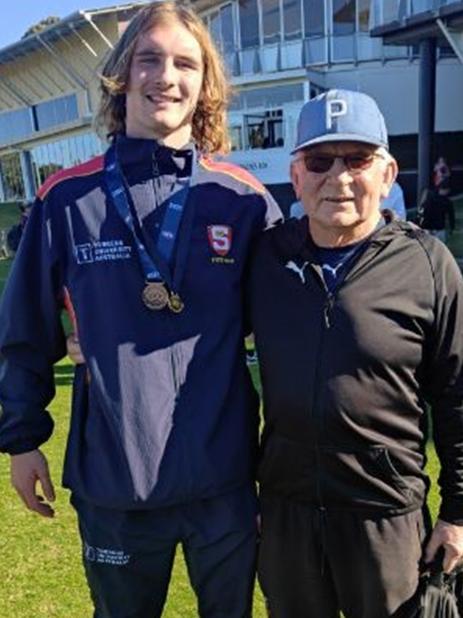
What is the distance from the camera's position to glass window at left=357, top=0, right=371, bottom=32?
75.7 ft

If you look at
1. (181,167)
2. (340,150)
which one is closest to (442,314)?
(340,150)

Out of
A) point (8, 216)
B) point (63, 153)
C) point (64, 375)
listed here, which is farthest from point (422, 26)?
point (63, 153)

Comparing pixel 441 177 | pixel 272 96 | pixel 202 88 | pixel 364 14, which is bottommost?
pixel 441 177

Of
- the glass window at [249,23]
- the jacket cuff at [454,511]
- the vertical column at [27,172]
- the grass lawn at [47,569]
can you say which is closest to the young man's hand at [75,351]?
the jacket cuff at [454,511]

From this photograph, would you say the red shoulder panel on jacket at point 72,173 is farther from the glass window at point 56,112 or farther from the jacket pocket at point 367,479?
the glass window at point 56,112

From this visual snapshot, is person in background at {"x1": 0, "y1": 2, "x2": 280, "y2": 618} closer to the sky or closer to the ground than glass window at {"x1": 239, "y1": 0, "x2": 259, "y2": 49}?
closer to the ground

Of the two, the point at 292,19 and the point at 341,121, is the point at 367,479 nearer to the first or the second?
the point at 341,121

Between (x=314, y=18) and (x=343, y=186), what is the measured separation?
2435 centimetres

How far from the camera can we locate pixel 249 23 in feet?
84.3

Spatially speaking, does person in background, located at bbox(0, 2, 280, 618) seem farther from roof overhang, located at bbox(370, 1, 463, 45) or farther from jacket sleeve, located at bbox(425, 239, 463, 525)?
roof overhang, located at bbox(370, 1, 463, 45)

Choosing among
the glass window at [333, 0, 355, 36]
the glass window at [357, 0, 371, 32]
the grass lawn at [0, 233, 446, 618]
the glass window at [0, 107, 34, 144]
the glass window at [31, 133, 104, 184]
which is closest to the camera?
the grass lawn at [0, 233, 446, 618]

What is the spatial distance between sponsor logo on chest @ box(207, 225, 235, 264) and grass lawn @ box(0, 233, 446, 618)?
194cm

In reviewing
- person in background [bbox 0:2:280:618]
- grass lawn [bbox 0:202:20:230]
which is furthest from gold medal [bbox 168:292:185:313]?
grass lawn [bbox 0:202:20:230]

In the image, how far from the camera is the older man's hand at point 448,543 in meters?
2.10
